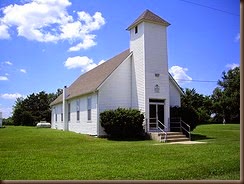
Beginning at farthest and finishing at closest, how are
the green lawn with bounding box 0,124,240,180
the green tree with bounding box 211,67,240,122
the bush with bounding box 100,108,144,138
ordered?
the green tree with bounding box 211,67,240,122
the bush with bounding box 100,108,144,138
the green lawn with bounding box 0,124,240,180

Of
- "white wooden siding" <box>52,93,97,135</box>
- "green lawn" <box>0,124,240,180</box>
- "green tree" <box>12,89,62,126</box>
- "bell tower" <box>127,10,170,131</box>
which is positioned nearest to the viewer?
"green lawn" <box>0,124,240,180</box>

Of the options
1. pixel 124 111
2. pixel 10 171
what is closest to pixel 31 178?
pixel 10 171

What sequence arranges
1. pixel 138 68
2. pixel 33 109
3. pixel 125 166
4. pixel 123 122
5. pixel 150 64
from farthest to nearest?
pixel 33 109 < pixel 138 68 < pixel 150 64 < pixel 123 122 < pixel 125 166

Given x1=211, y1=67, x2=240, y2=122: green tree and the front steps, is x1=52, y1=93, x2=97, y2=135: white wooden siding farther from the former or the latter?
x1=211, y1=67, x2=240, y2=122: green tree

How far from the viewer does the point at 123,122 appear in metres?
18.3

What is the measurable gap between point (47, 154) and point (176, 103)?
12736 mm

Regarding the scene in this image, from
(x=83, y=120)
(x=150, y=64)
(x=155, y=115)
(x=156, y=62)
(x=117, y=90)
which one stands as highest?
(x=156, y=62)

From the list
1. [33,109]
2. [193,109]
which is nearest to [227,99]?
[193,109]

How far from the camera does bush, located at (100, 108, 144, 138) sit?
18.3m

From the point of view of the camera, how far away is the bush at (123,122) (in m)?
18.3

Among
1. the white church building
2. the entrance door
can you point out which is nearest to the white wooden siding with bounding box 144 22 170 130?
the white church building

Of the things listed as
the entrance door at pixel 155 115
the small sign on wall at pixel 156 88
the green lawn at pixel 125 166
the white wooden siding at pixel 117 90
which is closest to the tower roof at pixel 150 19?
the white wooden siding at pixel 117 90

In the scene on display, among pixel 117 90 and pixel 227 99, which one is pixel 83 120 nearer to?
pixel 117 90

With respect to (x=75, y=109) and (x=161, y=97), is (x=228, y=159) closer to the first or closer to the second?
(x=161, y=97)
